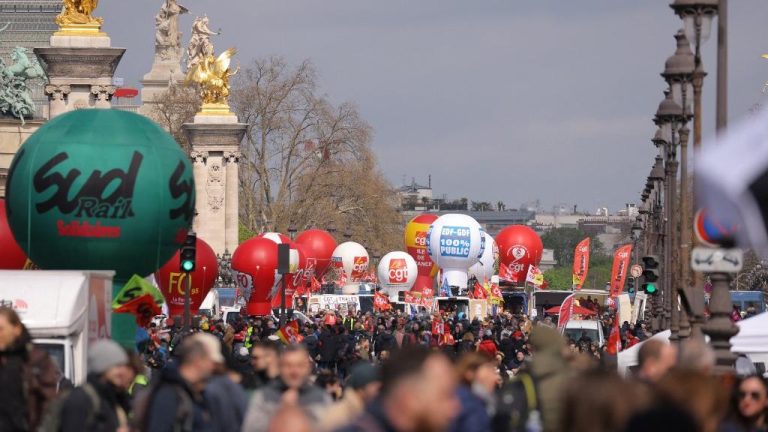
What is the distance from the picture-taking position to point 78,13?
183 ft

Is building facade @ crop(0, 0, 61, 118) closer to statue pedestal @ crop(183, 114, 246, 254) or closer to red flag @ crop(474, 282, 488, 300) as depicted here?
statue pedestal @ crop(183, 114, 246, 254)

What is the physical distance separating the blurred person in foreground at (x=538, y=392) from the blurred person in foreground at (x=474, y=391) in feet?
0.40

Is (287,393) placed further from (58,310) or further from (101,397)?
(58,310)

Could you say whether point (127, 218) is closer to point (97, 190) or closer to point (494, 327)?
point (97, 190)

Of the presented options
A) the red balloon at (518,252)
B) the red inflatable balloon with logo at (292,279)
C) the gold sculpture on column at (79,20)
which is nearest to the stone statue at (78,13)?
the gold sculpture on column at (79,20)

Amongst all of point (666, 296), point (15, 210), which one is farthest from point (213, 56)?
point (15, 210)

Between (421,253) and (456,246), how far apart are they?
10.1 metres

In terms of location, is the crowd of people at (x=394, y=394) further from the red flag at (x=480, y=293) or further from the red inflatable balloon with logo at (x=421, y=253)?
the red inflatable balloon with logo at (x=421, y=253)

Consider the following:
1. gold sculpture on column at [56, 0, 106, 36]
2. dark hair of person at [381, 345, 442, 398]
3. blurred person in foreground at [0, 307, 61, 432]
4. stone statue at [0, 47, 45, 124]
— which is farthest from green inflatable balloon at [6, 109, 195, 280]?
stone statue at [0, 47, 45, 124]

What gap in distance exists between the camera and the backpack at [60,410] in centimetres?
1124

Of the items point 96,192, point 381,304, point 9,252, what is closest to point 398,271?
point 381,304

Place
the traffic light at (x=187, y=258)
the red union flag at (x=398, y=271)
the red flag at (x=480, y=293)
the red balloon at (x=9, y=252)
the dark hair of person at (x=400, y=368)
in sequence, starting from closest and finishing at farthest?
the dark hair of person at (x=400, y=368) → the traffic light at (x=187, y=258) → the red balloon at (x=9, y=252) → the red flag at (x=480, y=293) → the red union flag at (x=398, y=271)

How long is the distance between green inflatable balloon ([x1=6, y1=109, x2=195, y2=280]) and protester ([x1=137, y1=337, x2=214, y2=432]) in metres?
10.6

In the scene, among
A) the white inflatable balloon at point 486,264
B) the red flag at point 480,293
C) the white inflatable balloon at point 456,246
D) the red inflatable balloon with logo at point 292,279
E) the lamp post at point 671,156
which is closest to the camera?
the lamp post at point 671,156
